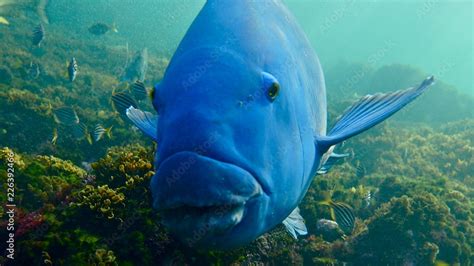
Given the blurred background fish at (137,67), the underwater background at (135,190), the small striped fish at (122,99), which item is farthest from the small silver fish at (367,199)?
the blurred background fish at (137,67)

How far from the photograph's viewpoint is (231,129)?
1.47 m

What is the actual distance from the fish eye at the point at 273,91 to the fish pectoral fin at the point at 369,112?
714 mm

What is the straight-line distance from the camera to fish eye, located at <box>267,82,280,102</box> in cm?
175

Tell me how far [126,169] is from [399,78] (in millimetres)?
32205

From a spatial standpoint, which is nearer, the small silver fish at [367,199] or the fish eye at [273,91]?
the fish eye at [273,91]

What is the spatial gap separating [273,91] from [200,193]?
2.34 feet

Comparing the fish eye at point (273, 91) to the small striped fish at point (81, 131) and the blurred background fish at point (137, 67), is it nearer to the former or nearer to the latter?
the small striped fish at point (81, 131)

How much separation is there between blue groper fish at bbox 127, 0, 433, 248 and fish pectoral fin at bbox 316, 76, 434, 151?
0.02m

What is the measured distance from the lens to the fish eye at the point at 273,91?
1.75m

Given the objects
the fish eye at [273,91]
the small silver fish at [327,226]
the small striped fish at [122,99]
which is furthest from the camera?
the small striped fish at [122,99]

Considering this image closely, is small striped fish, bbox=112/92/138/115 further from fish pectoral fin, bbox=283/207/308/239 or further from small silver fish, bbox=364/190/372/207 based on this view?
small silver fish, bbox=364/190/372/207

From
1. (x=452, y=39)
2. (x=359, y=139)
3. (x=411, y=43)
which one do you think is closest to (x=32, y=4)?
(x=359, y=139)

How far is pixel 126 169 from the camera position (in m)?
4.63

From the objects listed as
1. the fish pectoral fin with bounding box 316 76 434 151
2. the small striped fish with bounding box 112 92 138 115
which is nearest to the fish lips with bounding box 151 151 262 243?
the fish pectoral fin with bounding box 316 76 434 151
